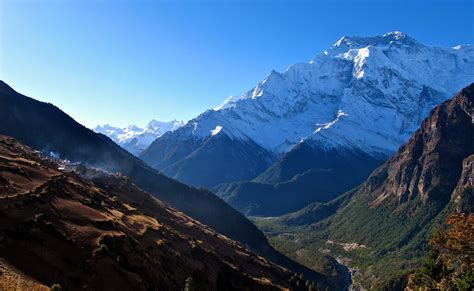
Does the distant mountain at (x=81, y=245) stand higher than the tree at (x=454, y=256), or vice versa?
the tree at (x=454, y=256)

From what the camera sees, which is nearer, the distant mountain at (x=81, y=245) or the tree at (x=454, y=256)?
the distant mountain at (x=81, y=245)

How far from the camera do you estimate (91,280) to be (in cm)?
8256

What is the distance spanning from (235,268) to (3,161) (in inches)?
3185

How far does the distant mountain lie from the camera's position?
259ft

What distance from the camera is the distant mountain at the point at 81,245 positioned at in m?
78.9

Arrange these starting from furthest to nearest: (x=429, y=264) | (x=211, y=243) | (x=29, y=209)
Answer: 1. (x=211, y=243)
2. (x=429, y=264)
3. (x=29, y=209)

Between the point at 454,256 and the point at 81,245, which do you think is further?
the point at 454,256

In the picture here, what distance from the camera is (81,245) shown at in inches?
3563

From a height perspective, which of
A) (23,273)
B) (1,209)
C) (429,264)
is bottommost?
(23,273)

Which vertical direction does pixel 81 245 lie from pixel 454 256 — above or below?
below

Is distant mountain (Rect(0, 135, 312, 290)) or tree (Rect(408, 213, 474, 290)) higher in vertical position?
tree (Rect(408, 213, 474, 290))

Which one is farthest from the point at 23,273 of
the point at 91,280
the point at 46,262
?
the point at 91,280

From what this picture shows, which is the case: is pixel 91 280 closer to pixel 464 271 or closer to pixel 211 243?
pixel 464 271

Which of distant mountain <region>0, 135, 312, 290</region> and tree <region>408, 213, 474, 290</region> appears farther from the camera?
tree <region>408, 213, 474, 290</region>
